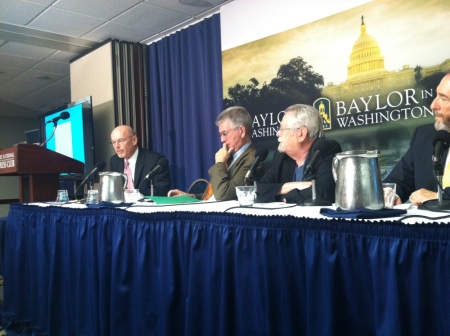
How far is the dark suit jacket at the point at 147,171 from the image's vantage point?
2.79 meters

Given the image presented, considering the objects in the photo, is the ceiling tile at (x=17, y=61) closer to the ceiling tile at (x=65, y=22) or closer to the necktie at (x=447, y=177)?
the ceiling tile at (x=65, y=22)

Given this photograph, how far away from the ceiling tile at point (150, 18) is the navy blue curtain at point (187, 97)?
0.52 feet

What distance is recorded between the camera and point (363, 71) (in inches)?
98.0

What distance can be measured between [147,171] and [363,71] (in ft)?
5.68

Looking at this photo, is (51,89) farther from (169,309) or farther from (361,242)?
(361,242)

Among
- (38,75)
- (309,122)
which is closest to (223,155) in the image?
(309,122)

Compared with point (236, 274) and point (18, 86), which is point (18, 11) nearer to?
point (18, 86)

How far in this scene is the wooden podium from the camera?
252cm

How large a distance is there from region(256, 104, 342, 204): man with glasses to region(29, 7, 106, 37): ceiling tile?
2.51 metres

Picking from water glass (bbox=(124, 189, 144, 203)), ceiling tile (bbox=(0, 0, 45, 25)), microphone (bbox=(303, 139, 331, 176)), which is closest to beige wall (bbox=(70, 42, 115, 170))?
ceiling tile (bbox=(0, 0, 45, 25))

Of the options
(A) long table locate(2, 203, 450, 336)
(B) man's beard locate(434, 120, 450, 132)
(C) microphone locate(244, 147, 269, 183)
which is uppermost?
(B) man's beard locate(434, 120, 450, 132)

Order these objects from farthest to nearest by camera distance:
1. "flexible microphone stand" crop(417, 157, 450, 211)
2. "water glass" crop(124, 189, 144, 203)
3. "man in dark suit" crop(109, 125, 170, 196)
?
"man in dark suit" crop(109, 125, 170, 196)
"water glass" crop(124, 189, 144, 203)
"flexible microphone stand" crop(417, 157, 450, 211)

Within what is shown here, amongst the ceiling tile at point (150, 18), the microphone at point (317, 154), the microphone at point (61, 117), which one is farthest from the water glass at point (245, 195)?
the ceiling tile at point (150, 18)

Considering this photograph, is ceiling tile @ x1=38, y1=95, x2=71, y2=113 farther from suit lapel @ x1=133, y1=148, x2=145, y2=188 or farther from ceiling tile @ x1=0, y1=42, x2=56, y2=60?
suit lapel @ x1=133, y1=148, x2=145, y2=188
